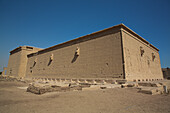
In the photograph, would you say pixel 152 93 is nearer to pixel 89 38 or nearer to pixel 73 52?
pixel 89 38

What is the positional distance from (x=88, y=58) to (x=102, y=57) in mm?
1871

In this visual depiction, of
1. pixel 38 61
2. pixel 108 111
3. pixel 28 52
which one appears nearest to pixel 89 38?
pixel 108 111

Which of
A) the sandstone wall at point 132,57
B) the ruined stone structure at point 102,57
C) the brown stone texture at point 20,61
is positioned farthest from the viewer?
the brown stone texture at point 20,61

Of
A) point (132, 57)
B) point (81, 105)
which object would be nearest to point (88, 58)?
point (132, 57)

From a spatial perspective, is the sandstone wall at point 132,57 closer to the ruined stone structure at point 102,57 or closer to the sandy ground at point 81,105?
the ruined stone structure at point 102,57

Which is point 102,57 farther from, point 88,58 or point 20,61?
point 20,61

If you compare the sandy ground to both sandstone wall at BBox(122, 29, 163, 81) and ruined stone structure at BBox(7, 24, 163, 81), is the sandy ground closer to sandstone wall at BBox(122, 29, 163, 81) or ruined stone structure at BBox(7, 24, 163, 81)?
ruined stone structure at BBox(7, 24, 163, 81)

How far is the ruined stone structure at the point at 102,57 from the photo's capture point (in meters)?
10.1

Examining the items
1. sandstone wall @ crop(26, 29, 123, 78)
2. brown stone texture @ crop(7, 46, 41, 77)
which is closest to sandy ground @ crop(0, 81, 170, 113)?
sandstone wall @ crop(26, 29, 123, 78)

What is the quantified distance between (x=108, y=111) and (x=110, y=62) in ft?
27.3

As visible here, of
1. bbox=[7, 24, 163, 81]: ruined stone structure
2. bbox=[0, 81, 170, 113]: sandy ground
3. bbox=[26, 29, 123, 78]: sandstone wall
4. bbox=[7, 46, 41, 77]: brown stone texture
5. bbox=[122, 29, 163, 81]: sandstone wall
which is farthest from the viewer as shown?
bbox=[7, 46, 41, 77]: brown stone texture

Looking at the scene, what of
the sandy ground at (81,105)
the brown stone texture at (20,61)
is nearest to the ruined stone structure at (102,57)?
the sandy ground at (81,105)

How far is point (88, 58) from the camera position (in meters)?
12.4

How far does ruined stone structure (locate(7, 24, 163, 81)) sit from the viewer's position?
10.1 m
